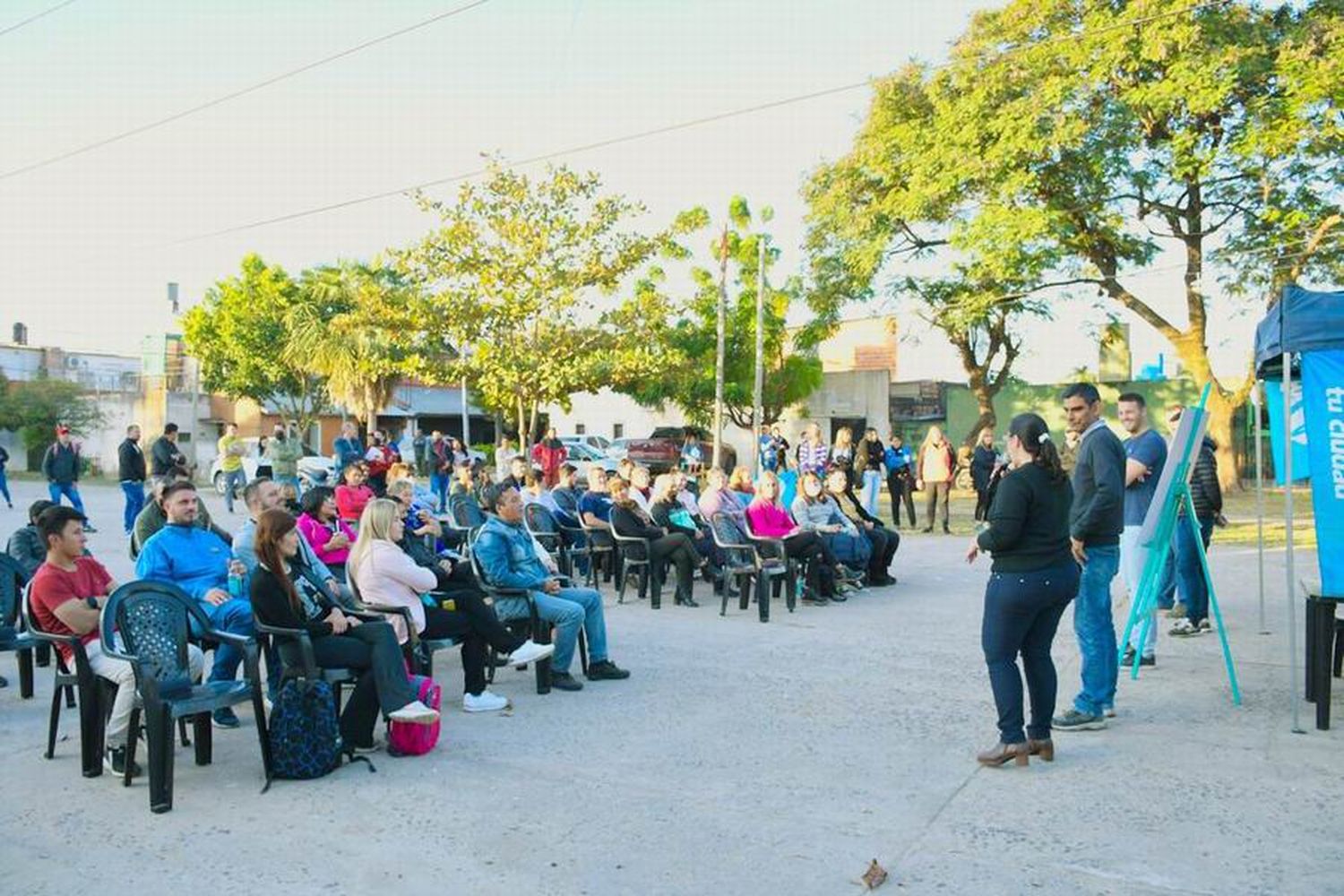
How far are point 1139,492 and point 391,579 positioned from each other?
507 centimetres

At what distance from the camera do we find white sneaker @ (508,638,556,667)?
6621 mm

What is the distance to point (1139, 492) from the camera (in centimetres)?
747

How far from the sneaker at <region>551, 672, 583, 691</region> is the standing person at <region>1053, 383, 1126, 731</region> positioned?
294 cm

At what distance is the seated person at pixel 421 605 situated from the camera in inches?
244

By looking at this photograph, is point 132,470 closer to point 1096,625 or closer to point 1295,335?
point 1096,625

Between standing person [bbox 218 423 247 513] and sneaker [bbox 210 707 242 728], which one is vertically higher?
standing person [bbox 218 423 247 513]

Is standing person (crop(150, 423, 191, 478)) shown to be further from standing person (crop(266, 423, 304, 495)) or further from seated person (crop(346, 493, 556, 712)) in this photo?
seated person (crop(346, 493, 556, 712))

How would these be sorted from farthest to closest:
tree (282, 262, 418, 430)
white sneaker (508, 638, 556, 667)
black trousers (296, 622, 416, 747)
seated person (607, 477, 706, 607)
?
tree (282, 262, 418, 430), seated person (607, 477, 706, 607), white sneaker (508, 638, 556, 667), black trousers (296, 622, 416, 747)

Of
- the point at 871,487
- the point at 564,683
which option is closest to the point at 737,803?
the point at 564,683

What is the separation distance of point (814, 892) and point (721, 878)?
35 centimetres

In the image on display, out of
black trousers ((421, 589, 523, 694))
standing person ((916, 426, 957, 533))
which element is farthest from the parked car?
black trousers ((421, 589, 523, 694))

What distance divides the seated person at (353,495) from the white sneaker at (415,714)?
5.01 metres

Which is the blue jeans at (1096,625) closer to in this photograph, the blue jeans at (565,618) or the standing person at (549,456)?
the blue jeans at (565,618)

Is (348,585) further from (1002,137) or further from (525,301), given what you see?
(1002,137)
